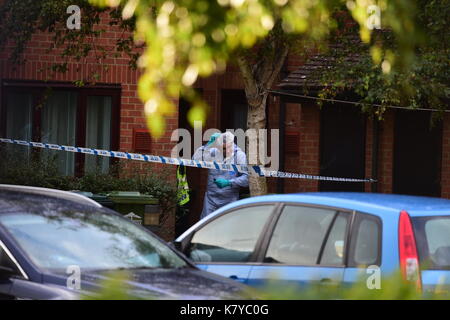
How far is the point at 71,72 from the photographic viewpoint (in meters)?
16.2

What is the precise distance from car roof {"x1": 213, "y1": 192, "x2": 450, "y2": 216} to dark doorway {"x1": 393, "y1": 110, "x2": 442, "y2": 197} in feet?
31.2

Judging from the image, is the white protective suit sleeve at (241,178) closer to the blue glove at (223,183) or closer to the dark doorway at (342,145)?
the blue glove at (223,183)

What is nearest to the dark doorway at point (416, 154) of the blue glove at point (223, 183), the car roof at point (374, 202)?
the blue glove at point (223, 183)

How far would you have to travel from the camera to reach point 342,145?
16750 millimetres

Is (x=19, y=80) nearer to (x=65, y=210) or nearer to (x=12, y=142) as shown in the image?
(x=12, y=142)

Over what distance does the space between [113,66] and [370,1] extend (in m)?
12.1

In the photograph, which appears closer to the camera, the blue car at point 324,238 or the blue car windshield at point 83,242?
the blue car windshield at point 83,242

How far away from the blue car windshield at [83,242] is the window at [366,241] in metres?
1.11

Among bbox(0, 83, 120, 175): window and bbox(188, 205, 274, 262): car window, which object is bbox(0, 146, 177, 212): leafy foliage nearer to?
bbox(0, 83, 120, 175): window

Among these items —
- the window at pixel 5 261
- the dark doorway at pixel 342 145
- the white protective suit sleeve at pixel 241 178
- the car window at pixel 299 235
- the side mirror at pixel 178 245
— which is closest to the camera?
the window at pixel 5 261

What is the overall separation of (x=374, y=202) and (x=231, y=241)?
1.25 m

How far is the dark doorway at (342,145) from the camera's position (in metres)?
16.6

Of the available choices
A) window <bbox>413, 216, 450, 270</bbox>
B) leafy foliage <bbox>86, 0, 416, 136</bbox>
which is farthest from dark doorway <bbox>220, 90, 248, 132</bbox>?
leafy foliage <bbox>86, 0, 416, 136</bbox>

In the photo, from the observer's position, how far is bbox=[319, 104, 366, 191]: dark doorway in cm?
1661
